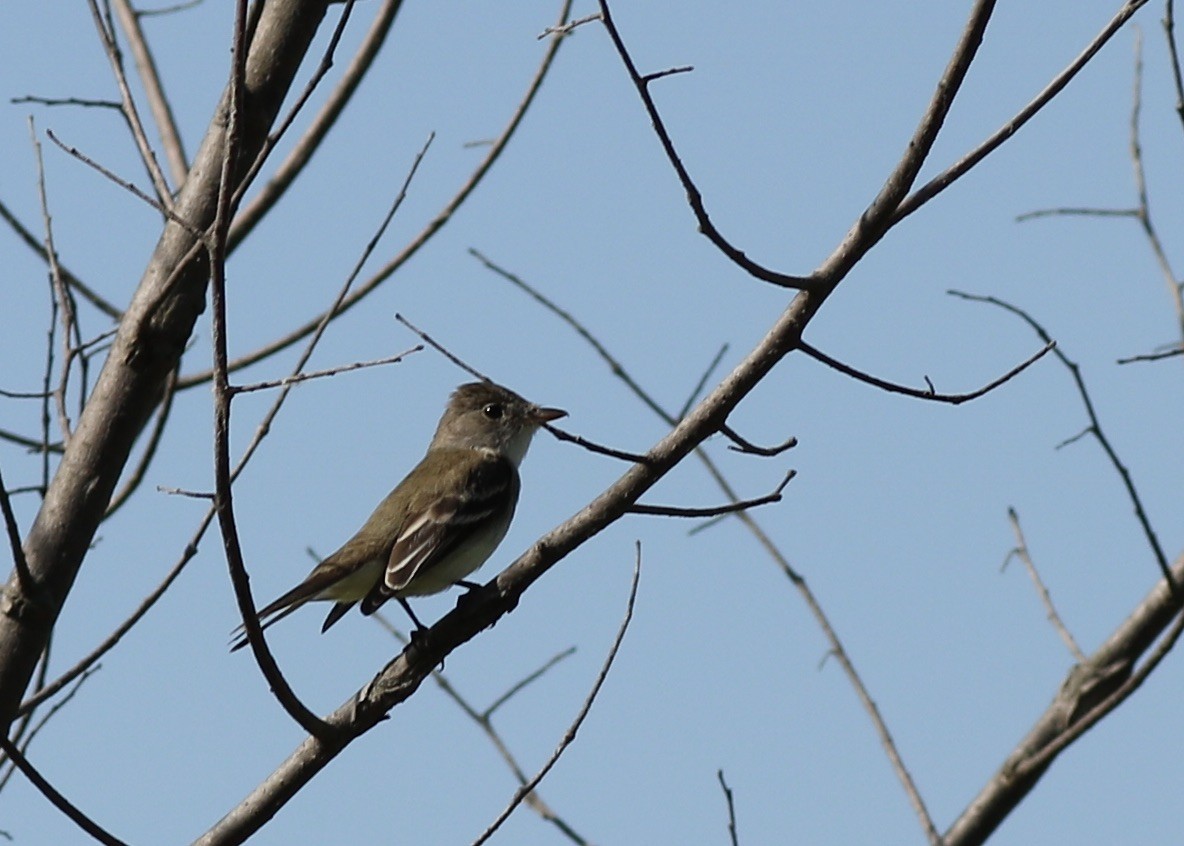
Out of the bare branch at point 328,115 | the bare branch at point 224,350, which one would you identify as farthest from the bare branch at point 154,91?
the bare branch at point 224,350

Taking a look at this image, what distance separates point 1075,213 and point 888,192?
12.1 ft

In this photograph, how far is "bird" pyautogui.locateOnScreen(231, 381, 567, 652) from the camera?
641 cm

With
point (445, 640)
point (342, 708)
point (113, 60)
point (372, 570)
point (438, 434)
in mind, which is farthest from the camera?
point (438, 434)

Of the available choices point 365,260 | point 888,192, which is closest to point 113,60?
point 365,260

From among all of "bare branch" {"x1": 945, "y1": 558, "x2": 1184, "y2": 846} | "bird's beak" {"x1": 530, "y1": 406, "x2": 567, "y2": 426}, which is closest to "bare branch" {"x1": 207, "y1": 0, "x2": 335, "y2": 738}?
"bare branch" {"x1": 945, "y1": 558, "x2": 1184, "y2": 846}

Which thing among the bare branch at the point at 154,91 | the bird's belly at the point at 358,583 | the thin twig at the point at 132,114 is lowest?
the bird's belly at the point at 358,583

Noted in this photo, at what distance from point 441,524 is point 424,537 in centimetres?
12

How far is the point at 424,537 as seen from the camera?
21.9 feet

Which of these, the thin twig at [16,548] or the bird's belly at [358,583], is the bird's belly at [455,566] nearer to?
the bird's belly at [358,583]

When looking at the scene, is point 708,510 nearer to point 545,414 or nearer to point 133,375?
point 133,375

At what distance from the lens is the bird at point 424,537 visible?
6.41 meters

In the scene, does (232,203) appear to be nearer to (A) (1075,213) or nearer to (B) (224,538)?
(B) (224,538)

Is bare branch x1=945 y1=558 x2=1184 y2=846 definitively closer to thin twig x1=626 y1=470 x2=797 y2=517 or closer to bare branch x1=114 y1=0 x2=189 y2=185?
thin twig x1=626 y1=470 x2=797 y2=517

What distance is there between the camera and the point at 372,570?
260 inches
